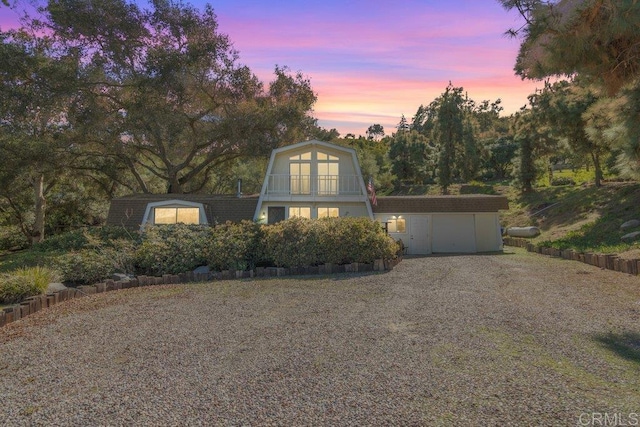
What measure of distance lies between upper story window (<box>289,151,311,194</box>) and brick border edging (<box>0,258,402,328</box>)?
25.4 feet

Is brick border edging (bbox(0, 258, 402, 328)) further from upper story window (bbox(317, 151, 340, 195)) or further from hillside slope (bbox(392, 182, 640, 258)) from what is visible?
hillside slope (bbox(392, 182, 640, 258))

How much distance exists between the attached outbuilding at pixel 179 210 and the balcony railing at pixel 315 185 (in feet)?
4.56

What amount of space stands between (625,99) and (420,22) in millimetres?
6334

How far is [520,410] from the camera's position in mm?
4051

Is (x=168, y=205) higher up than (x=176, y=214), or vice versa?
(x=168, y=205)

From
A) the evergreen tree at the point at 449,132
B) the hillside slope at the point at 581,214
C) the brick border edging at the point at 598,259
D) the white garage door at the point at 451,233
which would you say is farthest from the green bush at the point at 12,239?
the hillside slope at the point at 581,214

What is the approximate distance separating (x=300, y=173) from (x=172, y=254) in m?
9.47

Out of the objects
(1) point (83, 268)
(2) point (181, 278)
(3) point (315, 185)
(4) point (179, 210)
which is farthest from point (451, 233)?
(1) point (83, 268)

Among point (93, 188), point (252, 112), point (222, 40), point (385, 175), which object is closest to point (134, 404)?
point (252, 112)

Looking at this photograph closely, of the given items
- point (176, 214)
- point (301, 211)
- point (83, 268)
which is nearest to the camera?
point (83, 268)

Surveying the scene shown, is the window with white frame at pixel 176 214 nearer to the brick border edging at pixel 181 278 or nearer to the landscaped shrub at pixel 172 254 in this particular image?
the landscaped shrub at pixel 172 254

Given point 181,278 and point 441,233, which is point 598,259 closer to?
point 441,233

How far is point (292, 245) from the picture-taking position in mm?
13258

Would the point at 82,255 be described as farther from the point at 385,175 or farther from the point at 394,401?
the point at 385,175
